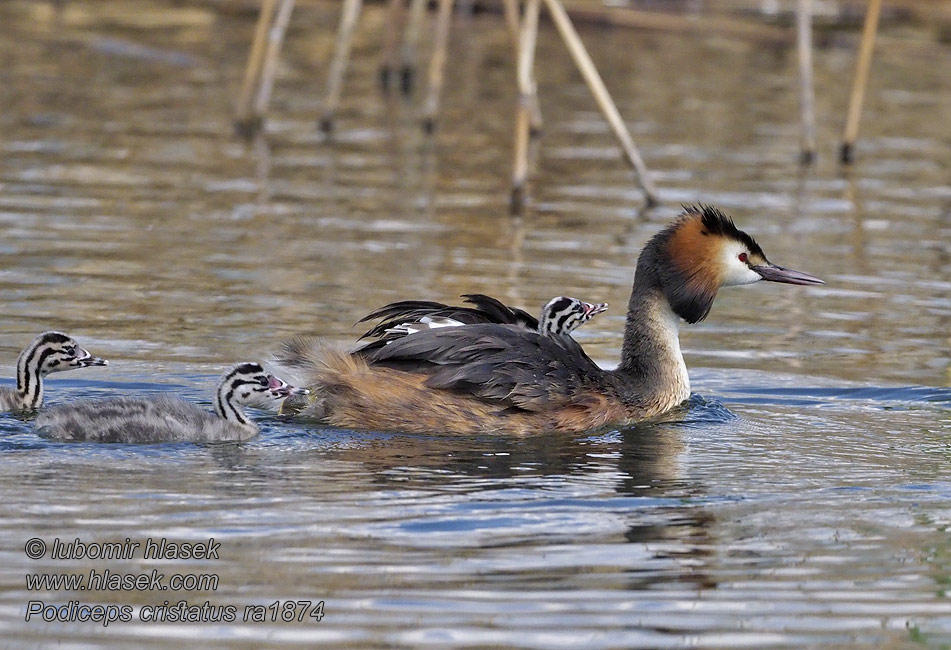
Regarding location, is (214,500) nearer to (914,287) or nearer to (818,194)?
(914,287)

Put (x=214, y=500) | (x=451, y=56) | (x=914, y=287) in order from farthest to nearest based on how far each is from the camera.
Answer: (x=451, y=56)
(x=914, y=287)
(x=214, y=500)

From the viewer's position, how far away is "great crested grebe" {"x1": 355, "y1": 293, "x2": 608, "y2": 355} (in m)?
7.83

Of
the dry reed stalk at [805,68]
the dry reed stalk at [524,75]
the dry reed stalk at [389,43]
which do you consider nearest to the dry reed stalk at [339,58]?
the dry reed stalk at [389,43]

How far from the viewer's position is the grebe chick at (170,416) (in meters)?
7.01

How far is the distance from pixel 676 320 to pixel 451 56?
50.2ft

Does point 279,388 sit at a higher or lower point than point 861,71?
lower

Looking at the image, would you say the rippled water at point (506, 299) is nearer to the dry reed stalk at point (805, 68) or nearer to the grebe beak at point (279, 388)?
the grebe beak at point (279, 388)

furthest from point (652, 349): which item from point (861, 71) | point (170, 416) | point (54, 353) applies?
point (861, 71)

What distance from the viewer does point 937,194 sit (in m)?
15.0

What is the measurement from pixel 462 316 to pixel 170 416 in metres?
1.55

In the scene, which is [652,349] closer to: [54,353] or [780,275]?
[780,275]

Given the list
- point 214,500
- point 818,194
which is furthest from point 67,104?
point 214,500

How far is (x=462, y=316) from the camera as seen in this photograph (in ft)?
25.9

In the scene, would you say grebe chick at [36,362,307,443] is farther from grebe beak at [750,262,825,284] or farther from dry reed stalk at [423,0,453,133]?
dry reed stalk at [423,0,453,133]
